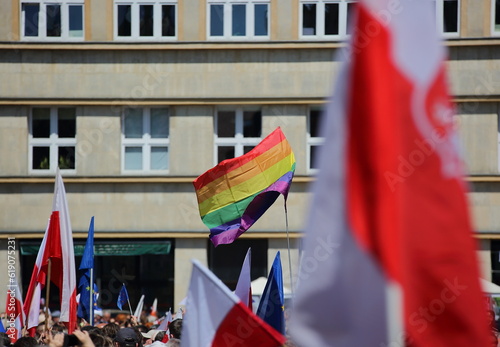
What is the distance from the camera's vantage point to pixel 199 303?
5.39m

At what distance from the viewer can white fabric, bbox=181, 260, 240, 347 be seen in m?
5.33

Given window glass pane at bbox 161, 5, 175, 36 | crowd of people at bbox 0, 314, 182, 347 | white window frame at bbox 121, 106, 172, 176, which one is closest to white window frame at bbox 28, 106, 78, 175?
white window frame at bbox 121, 106, 172, 176

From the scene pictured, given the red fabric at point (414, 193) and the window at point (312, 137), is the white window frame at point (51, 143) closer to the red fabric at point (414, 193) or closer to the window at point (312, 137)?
the window at point (312, 137)

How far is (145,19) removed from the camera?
91.7 feet

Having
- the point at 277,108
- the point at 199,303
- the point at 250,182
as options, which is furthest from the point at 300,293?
the point at 277,108

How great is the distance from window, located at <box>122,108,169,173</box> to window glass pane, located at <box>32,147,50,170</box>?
2.03 m

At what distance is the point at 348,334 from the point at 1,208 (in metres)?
24.8

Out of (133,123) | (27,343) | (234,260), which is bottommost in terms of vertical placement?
(234,260)

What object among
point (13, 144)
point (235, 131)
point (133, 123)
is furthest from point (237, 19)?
point (13, 144)

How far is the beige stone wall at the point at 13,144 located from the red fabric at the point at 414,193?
24.5 metres

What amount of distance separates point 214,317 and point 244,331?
25 cm

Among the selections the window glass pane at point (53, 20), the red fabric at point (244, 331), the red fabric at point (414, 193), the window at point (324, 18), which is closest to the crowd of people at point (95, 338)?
the red fabric at point (244, 331)

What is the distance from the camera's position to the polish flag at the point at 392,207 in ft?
11.9

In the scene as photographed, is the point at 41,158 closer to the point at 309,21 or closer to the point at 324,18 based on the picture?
the point at 309,21
